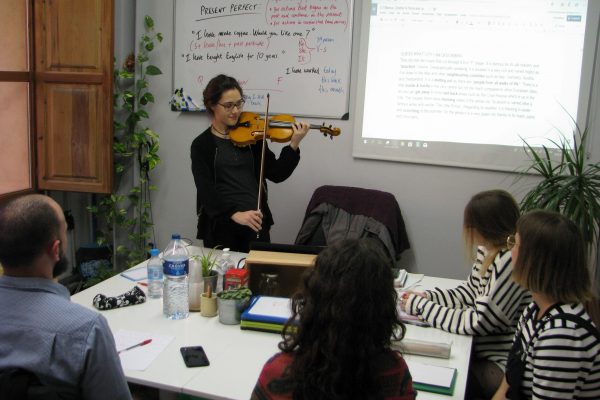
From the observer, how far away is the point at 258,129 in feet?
9.45

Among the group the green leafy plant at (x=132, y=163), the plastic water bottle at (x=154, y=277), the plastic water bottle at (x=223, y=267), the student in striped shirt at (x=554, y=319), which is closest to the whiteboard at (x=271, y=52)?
the green leafy plant at (x=132, y=163)

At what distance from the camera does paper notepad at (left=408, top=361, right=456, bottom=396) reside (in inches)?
58.9

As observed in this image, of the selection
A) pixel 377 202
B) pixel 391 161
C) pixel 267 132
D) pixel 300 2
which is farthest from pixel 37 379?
pixel 300 2

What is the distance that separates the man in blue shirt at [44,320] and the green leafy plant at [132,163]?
2446mm

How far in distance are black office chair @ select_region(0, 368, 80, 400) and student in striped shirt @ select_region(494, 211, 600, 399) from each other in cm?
115

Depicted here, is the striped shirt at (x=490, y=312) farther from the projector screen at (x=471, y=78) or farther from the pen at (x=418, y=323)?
the projector screen at (x=471, y=78)

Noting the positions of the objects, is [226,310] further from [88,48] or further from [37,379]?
[88,48]

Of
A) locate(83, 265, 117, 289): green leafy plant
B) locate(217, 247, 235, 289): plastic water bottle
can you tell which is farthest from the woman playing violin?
locate(83, 265, 117, 289): green leafy plant

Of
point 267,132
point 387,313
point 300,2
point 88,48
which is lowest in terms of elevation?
point 387,313

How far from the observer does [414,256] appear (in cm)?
345

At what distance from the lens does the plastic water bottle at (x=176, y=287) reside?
6.15 feet

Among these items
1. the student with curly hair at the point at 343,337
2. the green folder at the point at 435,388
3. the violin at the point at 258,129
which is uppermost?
the violin at the point at 258,129

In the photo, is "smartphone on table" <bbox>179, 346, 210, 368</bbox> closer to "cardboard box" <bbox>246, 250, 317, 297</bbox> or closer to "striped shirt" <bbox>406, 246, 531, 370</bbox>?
"cardboard box" <bbox>246, 250, 317, 297</bbox>

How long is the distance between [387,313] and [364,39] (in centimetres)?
253
